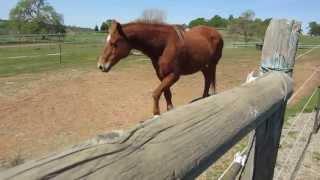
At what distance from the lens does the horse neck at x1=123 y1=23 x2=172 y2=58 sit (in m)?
4.34

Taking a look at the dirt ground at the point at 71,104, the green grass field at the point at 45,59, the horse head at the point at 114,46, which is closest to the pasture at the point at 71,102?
the dirt ground at the point at 71,104

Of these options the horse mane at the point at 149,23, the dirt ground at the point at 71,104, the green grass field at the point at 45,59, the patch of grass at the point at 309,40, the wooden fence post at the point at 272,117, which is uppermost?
the horse mane at the point at 149,23

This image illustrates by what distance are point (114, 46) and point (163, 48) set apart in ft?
1.92

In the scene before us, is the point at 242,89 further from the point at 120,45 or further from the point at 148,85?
the point at 148,85

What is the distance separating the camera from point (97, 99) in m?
10.4

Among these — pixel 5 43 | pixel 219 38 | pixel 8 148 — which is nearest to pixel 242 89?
pixel 219 38

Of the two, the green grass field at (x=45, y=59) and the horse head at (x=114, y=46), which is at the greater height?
the horse head at (x=114, y=46)

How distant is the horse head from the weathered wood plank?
2754mm

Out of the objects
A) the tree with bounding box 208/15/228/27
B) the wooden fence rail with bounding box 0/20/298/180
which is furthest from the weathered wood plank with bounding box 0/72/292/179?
the tree with bounding box 208/15/228/27

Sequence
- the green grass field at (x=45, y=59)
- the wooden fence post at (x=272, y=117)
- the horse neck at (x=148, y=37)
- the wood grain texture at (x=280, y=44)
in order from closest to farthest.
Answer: the wooden fence post at (x=272, y=117), the wood grain texture at (x=280, y=44), the horse neck at (x=148, y=37), the green grass field at (x=45, y=59)

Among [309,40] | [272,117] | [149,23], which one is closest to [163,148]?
[272,117]

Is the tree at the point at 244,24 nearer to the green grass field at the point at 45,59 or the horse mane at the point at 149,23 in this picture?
the green grass field at the point at 45,59

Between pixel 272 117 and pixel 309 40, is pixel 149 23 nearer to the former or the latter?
pixel 272 117

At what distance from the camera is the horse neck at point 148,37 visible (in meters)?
4.34
